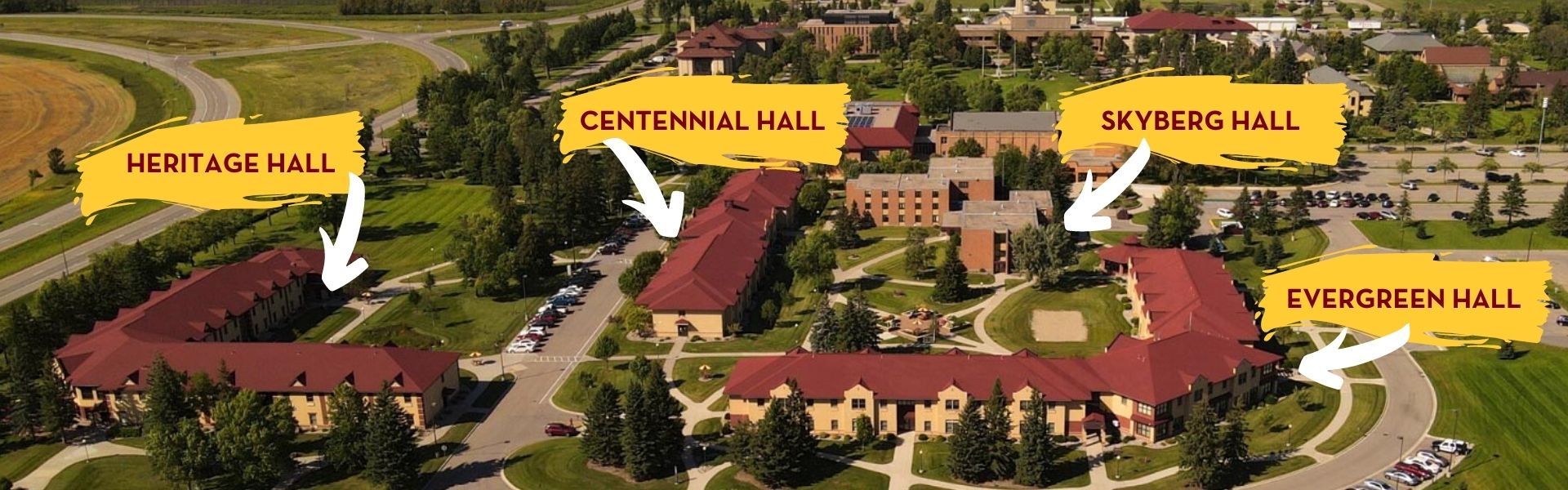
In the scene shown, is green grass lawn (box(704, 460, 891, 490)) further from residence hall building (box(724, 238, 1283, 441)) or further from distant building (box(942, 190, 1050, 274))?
distant building (box(942, 190, 1050, 274))

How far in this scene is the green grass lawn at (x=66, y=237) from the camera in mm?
124188

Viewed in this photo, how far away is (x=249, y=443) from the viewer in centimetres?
7662

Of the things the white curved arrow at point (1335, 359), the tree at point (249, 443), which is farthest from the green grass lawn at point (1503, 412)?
the tree at point (249, 443)

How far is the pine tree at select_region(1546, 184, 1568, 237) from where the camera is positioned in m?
117

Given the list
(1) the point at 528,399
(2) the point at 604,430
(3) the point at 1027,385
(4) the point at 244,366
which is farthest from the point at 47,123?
(3) the point at 1027,385

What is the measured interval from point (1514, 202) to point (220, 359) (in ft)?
363

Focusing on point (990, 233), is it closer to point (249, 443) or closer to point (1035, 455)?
point (1035, 455)

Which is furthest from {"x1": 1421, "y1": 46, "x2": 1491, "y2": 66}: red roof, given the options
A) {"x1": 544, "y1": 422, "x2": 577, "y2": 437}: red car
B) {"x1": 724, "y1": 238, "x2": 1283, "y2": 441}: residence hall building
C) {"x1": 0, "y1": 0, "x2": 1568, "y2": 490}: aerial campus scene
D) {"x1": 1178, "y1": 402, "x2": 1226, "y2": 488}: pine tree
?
{"x1": 544, "y1": 422, "x2": 577, "y2": 437}: red car

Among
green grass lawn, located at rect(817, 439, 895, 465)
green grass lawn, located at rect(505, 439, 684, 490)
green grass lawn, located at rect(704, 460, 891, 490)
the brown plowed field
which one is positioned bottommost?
green grass lawn, located at rect(704, 460, 891, 490)

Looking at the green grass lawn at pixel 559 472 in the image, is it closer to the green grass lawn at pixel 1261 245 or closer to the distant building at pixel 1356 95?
the green grass lawn at pixel 1261 245

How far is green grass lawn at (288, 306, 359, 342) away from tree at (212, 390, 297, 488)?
23237 millimetres

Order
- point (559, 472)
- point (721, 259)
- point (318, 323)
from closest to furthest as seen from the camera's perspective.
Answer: point (559, 472), point (318, 323), point (721, 259)

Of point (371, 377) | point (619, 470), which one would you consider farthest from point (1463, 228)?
point (371, 377)

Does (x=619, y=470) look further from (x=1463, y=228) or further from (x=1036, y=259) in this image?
(x=1463, y=228)
